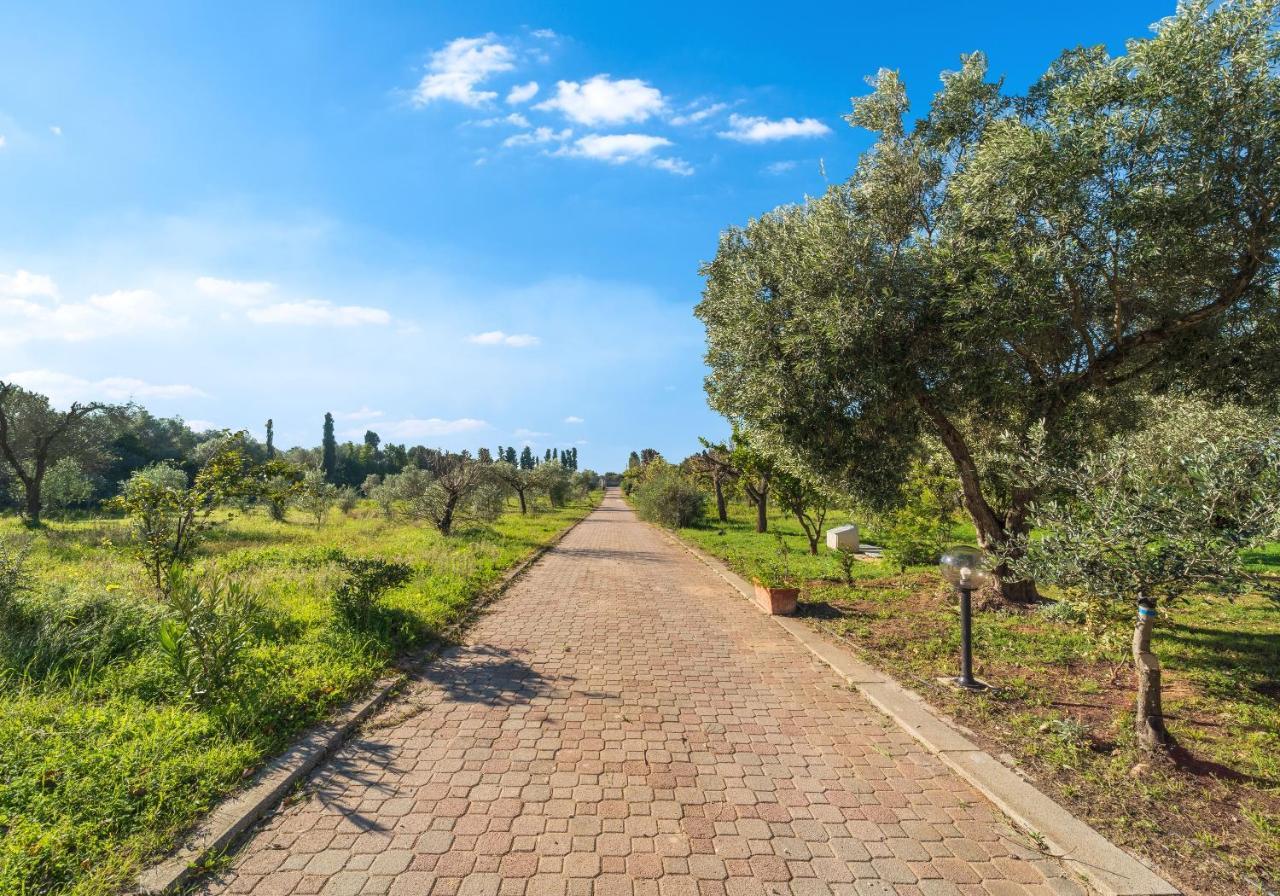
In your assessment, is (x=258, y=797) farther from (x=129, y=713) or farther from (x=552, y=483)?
(x=552, y=483)

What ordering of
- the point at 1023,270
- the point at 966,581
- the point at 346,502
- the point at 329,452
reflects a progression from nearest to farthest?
the point at 966,581
the point at 1023,270
the point at 346,502
the point at 329,452

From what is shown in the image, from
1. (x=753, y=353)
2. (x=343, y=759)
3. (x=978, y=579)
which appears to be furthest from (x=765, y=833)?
(x=753, y=353)

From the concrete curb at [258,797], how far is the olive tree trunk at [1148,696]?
5.93 m

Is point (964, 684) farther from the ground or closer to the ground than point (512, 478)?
closer to the ground

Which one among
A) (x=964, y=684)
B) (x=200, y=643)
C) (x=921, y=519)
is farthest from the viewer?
(x=921, y=519)

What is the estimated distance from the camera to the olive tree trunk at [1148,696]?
4215mm

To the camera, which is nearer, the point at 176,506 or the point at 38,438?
the point at 176,506

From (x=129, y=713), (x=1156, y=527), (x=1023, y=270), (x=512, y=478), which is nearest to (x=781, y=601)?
(x=1023, y=270)

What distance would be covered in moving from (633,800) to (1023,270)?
6.86 metres

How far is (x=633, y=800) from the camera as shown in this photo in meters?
3.75

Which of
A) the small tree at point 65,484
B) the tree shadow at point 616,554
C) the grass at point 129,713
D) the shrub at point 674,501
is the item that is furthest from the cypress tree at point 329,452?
the grass at point 129,713

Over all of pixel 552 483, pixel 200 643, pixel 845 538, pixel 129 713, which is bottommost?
pixel 129 713

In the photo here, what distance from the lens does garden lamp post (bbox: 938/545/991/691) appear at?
5.77m

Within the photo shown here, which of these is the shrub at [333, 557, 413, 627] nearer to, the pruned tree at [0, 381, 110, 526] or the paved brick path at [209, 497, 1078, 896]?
the paved brick path at [209, 497, 1078, 896]
